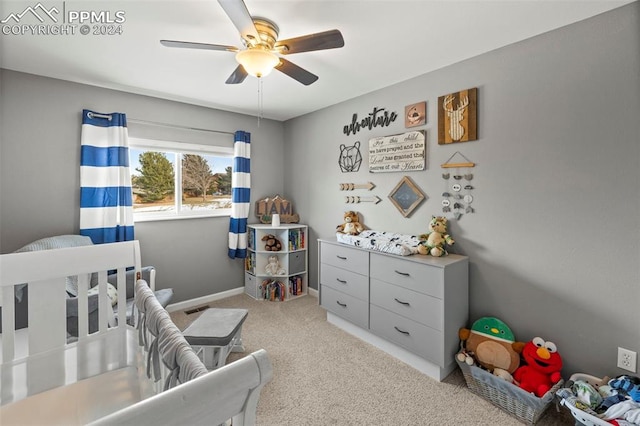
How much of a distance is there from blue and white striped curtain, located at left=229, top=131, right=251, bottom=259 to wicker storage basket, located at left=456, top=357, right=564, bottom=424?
8.98 feet

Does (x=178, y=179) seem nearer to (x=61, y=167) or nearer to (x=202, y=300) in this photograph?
(x=61, y=167)

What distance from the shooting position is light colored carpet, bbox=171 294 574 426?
5.65 ft

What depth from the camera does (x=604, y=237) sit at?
1.68 m

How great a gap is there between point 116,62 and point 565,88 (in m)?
3.29

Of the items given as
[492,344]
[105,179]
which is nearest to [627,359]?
[492,344]

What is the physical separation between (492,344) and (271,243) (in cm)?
253

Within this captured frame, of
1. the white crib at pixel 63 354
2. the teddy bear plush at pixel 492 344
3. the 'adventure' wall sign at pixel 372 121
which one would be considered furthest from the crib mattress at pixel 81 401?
the 'adventure' wall sign at pixel 372 121

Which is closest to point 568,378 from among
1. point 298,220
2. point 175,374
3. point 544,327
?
point 544,327

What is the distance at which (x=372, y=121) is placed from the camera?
2957 millimetres

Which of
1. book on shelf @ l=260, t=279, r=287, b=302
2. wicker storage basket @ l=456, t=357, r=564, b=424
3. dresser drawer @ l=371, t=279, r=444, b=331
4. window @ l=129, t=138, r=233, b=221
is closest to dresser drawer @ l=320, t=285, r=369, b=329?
dresser drawer @ l=371, t=279, r=444, b=331

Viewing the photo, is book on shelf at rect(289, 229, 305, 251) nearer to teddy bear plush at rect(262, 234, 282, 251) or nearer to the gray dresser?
teddy bear plush at rect(262, 234, 282, 251)

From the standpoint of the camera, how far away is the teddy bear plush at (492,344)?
1.88 m

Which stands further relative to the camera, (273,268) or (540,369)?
(273,268)

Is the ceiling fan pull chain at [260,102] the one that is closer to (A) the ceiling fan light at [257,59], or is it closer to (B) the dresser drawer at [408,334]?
(A) the ceiling fan light at [257,59]
